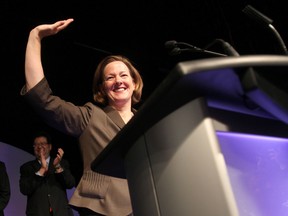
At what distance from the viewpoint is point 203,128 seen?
1.70 feet

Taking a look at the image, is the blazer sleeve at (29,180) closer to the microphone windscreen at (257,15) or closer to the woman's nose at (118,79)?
the woman's nose at (118,79)

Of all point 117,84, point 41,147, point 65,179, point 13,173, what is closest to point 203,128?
point 117,84

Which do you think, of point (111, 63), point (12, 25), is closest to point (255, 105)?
point (111, 63)

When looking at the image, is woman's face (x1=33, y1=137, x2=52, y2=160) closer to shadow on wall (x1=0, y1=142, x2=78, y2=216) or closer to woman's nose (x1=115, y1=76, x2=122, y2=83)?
shadow on wall (x1=0, y1=142, x2=78, y2=216)

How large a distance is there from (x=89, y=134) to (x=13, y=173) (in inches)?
127

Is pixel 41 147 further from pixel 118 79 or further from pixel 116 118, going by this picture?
pixel 116 118

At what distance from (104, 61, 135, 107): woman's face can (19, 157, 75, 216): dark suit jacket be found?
187cm

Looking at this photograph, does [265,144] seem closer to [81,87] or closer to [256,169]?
[256,169]

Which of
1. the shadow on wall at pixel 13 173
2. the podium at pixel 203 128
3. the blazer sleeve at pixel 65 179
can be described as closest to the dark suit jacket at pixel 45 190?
the blazer sleeve at pixel 65 179

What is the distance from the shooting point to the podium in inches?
19.0

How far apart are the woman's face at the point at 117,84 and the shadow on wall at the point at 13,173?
2993 millimetres

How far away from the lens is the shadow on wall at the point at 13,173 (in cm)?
389

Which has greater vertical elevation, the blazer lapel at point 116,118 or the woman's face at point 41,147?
the woman's face at point 41,147

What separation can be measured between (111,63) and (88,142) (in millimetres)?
393
